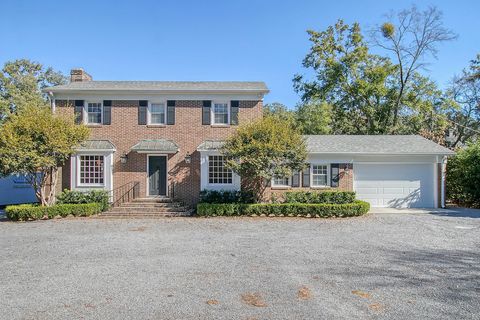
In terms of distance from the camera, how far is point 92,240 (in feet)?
35.6

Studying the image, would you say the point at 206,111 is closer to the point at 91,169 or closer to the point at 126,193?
the point at 126,193

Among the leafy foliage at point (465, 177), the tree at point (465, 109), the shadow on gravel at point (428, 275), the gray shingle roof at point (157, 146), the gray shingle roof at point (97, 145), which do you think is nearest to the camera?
A: the shadow on gravel at point (428, 275)

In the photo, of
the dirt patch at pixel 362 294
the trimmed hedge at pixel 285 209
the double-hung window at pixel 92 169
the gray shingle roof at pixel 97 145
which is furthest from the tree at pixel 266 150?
the dirt patch at pixel 362 294

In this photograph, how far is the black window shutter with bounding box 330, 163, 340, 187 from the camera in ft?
61.8

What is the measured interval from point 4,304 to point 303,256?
587 cm

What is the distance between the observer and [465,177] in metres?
20.3

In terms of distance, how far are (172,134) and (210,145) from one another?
2045 millimetres

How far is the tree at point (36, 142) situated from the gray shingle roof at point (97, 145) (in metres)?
1.42

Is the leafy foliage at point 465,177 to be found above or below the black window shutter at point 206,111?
below

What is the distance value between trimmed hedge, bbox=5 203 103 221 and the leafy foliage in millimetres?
18474

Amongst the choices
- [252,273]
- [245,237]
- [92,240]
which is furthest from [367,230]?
[92,240]

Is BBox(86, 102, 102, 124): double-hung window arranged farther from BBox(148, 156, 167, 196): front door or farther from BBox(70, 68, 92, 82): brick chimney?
BBox(148, 156, 167, 196): front door

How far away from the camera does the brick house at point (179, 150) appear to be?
1834 centimetres

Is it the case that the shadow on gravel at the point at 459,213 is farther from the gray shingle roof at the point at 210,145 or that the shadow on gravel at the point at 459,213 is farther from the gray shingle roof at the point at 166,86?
the gray shingle roof at the point at 210,145
